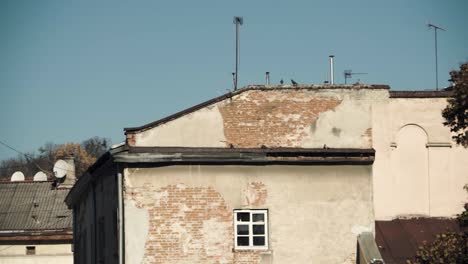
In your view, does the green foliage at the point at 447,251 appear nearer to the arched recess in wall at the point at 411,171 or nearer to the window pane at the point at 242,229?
the window pane at the point at 242,229

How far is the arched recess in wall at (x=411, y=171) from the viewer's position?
27.0 meters

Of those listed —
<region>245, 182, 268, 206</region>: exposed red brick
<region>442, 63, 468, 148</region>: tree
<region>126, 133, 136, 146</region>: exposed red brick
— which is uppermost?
<region>442, 63, 468, 148</region>: tree

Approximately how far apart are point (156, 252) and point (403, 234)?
6525 mm

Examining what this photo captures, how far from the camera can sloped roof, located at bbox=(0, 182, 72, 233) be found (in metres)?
54.6

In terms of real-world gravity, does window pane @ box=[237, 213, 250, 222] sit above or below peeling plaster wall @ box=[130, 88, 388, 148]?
below

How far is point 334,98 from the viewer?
25.6 metres

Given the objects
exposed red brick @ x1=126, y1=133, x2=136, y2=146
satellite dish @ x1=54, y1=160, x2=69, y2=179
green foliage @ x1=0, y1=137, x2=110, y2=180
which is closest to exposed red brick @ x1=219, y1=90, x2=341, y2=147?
exposed red brick @ x1=126, y1=133, x2=136, y2=146

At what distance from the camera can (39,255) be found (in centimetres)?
5278

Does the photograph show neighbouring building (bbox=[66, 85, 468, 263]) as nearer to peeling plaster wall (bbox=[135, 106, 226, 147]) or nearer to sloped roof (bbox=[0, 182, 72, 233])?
peeling plaster wall (bbox=[135, 106, 226, 147])

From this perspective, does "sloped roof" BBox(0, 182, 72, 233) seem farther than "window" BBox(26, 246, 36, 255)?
Yes

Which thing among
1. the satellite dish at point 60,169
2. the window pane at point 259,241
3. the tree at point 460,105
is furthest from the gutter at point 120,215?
the satellite dish at point 60,169

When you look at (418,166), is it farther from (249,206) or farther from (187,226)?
(187,226)

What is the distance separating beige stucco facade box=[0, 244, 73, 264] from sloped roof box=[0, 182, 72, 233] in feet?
3.83

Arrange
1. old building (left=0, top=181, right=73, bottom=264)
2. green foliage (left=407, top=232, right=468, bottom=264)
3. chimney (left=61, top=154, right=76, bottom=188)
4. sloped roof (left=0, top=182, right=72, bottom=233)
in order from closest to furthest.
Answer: green foliage (left=407, top=232, right=468, bottom=264) → old building (left=0, top=181, right=73, bottom=264) → sloped roof (left=0, top=182, right=72, bottom=233) → chimney (left=61, top=154, right=76, bottom=188)
